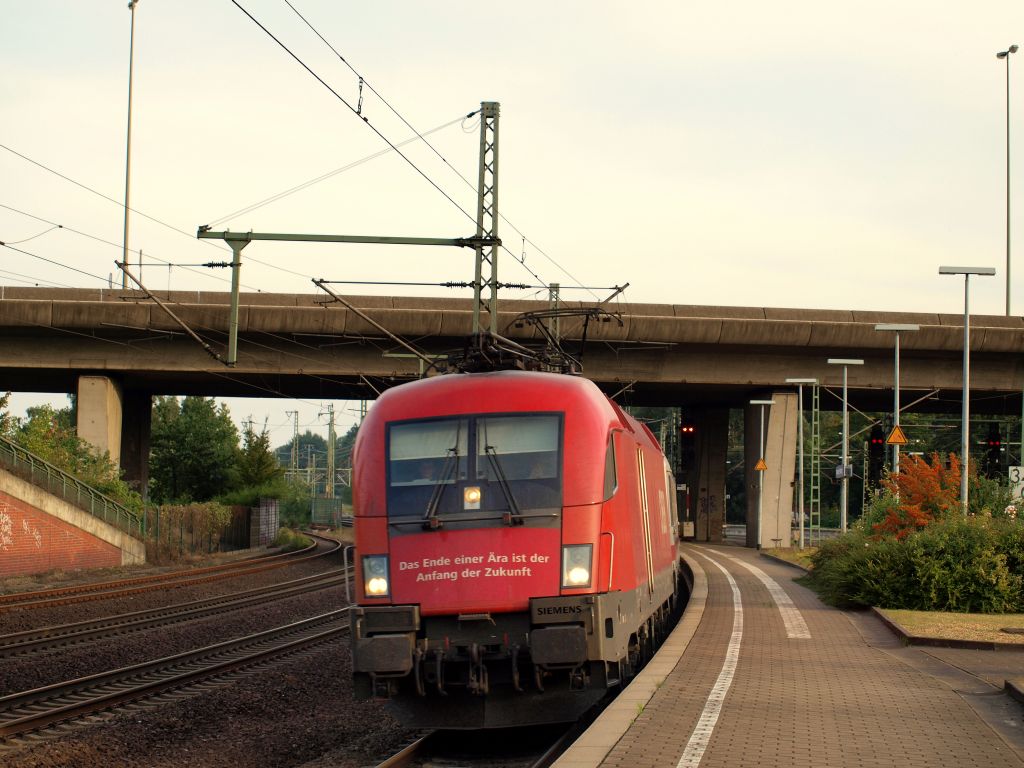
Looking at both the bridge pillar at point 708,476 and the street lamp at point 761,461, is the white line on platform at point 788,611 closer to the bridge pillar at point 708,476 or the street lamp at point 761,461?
the street lamp at point 761,461

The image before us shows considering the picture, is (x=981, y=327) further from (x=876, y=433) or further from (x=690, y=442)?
(x=690, y=442)

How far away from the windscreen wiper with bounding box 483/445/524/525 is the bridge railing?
73.9ft

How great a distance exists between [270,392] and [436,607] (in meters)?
37.1

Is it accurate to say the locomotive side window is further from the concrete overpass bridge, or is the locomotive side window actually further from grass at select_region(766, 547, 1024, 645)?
the concrete overpass bridge

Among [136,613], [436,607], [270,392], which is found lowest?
[136,613]

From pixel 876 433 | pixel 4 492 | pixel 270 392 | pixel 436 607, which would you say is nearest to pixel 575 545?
pixel 436 607

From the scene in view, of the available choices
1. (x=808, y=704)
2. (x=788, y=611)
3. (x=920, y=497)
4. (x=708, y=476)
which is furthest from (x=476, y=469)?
(x=708, y=476)

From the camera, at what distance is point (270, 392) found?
4597 centimetres

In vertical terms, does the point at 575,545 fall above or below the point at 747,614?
above

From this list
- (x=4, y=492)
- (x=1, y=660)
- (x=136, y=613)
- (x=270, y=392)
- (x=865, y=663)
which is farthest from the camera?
(x=270, y=392)

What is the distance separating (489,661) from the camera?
1000 centimetres

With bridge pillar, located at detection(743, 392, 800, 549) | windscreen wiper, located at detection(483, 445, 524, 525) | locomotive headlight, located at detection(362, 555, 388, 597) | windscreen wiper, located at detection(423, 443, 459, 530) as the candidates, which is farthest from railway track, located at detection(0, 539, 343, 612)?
bridge pillar, located at detection(743, 392, 800, 549)

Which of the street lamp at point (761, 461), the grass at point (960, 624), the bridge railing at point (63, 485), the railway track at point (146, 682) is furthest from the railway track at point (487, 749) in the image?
the street lamp at point (761, 461)

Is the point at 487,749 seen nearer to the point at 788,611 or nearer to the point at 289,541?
the point at 788,611
